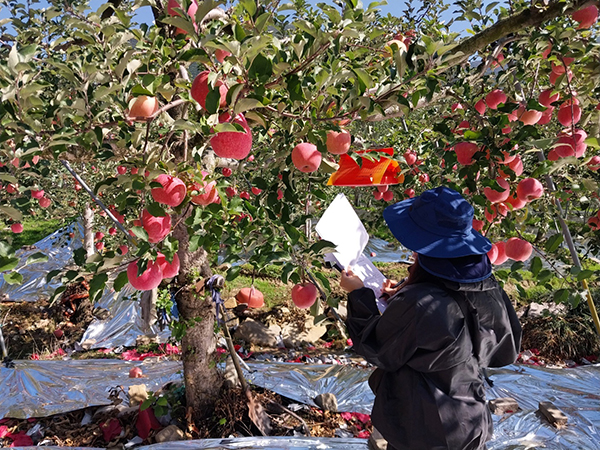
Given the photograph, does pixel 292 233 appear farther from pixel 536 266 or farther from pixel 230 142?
pixel 536 266

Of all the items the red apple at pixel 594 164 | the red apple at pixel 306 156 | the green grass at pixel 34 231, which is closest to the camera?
the red apple at pixel 306 156

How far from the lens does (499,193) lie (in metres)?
1.75

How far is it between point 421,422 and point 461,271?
1.80ft

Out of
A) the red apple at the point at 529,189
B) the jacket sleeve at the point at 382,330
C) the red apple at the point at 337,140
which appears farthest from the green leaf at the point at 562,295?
the red apple at the point at 337,140

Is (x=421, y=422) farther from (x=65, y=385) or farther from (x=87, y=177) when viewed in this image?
(x=87, y=177)

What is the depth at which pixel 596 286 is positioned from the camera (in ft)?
17.2

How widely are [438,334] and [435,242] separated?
311 millimetres

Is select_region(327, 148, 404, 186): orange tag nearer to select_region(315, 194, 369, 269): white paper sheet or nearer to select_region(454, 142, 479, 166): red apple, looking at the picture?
select_region(315, 194, 369, 269): white paper sheet

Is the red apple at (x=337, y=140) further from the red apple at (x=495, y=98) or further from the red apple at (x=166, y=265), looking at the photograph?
the red apple at (x=495, y=98)

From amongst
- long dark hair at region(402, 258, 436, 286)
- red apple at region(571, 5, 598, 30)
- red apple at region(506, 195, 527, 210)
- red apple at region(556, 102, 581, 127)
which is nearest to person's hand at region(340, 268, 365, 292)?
long dark hair at region(402, 258, 436, 286)

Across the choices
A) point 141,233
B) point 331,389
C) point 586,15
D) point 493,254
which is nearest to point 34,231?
point 331,389

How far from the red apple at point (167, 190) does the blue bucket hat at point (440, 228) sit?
0.77 m

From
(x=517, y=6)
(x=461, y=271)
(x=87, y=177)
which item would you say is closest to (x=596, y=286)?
(x=517, y=6)

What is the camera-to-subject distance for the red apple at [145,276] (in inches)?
47.3
